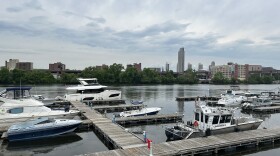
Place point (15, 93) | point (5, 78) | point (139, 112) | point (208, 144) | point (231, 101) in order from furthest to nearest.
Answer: point (5, 78) → point (231, 101) → point (139, 112) → point (15, 93) → point (208, 144)

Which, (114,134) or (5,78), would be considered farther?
(5,78)

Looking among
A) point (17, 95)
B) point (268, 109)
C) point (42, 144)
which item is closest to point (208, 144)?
point (42, 144)

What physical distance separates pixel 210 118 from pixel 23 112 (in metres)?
19.8

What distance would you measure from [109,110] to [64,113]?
12.9 meters

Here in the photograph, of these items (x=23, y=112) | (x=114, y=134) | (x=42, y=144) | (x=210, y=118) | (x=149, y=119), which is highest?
(x=210, y=118)

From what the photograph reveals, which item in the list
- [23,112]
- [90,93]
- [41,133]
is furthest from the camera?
[90,93]

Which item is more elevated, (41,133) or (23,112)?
(23,112)

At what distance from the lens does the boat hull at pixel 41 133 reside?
24.4 meters

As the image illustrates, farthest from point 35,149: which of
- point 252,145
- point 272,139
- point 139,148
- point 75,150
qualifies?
point 272,139

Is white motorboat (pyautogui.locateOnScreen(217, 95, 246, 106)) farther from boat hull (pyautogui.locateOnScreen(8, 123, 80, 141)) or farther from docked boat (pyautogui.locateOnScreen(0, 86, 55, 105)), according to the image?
docked boat (pyautogui.locateOnScreen(0, 86, 55, 105))

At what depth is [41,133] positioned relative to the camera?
25.5 m

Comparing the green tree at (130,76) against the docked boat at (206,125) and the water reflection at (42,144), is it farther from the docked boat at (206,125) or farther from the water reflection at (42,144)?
the docked boat at (206,125)

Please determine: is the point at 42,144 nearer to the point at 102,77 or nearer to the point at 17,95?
the point at 17,95

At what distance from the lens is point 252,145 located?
24.1 m
